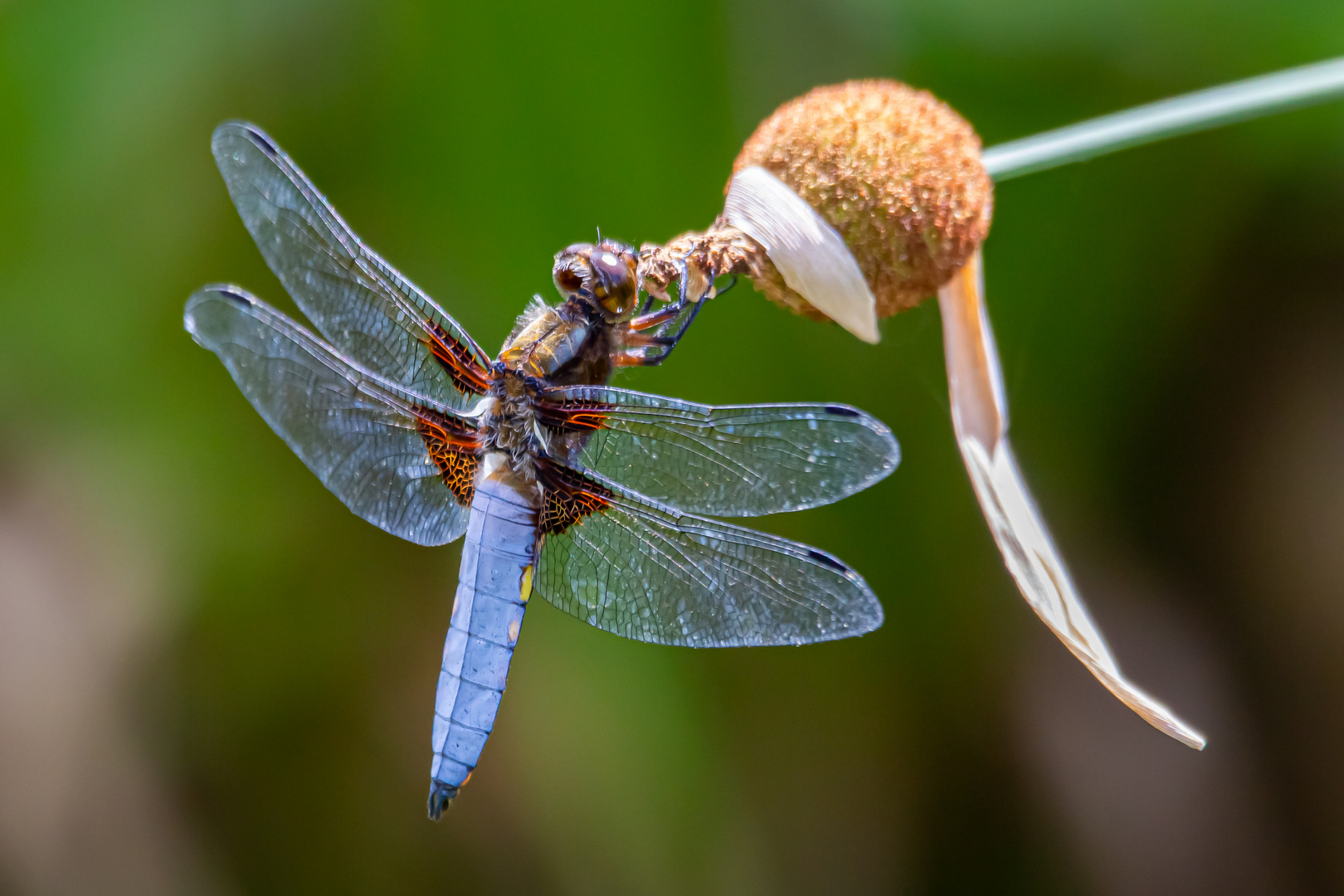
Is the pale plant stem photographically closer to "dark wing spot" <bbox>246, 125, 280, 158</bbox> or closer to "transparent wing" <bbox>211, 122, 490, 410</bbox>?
"transparent wing" <bbox>211, 122, 490, 410</bbox>

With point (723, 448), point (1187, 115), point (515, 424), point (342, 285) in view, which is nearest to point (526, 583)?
point (515, 424)

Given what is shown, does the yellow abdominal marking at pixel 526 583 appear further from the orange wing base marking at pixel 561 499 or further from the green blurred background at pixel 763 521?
the green blurred background at pixel 763 521

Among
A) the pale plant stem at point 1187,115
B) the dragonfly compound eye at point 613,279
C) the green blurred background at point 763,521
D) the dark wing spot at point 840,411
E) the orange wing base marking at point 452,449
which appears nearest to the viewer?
the pale plant stem at point 1187,115

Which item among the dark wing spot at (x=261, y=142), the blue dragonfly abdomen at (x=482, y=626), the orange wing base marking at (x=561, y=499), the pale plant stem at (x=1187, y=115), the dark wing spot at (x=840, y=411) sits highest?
the pale plant stem at (x=1187, y=115)

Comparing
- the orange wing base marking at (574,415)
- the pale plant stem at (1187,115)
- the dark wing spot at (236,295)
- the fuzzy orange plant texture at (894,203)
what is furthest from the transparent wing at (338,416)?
the pale plant stem at (1187,115)

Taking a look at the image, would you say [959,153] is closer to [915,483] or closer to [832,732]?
[915,483]

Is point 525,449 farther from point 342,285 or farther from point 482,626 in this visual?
point 342,285

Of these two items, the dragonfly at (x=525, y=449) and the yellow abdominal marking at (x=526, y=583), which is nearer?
the dragonfly at (x=525, y=449)
